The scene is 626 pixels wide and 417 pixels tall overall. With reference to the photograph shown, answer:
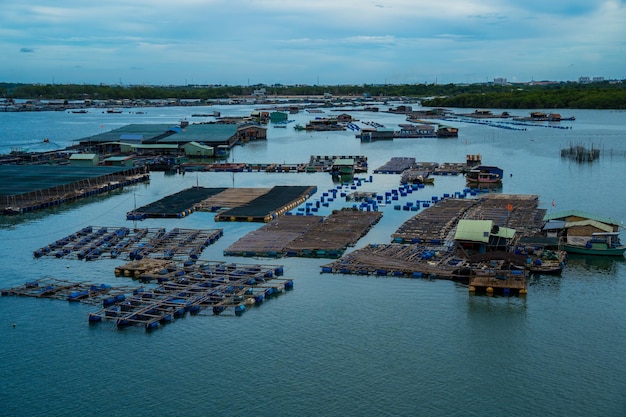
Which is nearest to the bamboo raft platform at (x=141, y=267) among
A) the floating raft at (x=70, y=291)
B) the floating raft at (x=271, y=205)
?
the floating raft at (x=70, y=291)

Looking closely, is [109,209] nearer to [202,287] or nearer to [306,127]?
[202,287]

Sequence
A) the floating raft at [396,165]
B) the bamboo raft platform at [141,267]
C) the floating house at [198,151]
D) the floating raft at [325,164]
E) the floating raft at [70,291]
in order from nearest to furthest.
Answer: the floating raft at [70,291]
the bamboo raft platform at [141,267]
the floating raft at [396,165]
the floating raft at [325,164]
the floating house at [198,151]

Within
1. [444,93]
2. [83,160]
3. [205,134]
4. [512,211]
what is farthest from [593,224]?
[444,93]

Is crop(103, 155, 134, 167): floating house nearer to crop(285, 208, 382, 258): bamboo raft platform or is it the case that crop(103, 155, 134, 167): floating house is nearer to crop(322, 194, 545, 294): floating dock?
crop(285, 208, 382, 258): bamboo raft platform

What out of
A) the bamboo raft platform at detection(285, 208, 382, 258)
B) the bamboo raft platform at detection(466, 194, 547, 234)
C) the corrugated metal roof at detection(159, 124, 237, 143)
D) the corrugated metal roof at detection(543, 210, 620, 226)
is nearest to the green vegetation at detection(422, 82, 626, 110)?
the corrugated metal roof at detection(159, 124, 237, 143)

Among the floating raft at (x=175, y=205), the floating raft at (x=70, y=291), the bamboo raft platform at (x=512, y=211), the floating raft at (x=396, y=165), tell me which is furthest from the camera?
the floating raft at (x=396, y=165)

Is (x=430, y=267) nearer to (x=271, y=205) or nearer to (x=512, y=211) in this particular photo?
(x=512, y=211)

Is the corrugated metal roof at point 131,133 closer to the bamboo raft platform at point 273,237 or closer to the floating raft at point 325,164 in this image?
the floating raft at point 325,164
